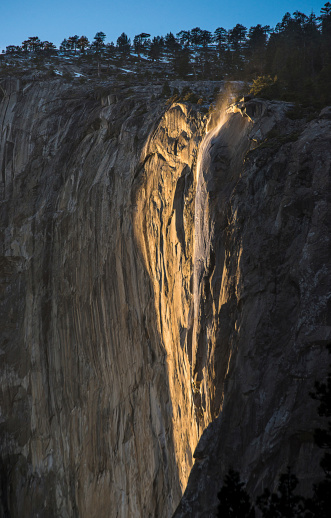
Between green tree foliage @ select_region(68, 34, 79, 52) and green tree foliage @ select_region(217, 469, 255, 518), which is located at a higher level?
green tree foliage @ select_region(68, 34, 79, 52)

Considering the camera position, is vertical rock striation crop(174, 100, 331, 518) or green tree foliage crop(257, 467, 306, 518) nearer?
green tree foliage crop(257, 467, 306, 518)

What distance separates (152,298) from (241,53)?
44806 millimetres

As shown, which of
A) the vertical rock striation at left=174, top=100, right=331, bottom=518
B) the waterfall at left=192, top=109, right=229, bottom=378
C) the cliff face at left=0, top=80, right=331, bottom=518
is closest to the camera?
the vertical rock striation at left=174, top=100, right=331, bottom=518

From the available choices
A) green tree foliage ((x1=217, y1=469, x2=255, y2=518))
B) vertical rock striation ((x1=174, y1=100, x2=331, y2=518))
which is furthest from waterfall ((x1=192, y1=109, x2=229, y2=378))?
green tree foliage ((x1=217, y1=469, x2=255, y2=518))

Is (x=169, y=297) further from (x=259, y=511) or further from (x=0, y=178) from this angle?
(x=0, y=178)

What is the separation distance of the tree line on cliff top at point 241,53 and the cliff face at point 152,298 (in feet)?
19.6

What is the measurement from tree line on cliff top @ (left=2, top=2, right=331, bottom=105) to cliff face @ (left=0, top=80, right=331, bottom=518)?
19.6ft

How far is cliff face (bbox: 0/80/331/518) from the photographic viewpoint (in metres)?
13.9

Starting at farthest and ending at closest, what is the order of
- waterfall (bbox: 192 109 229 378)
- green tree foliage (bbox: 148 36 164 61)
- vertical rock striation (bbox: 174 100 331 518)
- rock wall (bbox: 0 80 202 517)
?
green tree foliage (bbox: 148 36 164 61)
rock wall (bbox: 0 80 202 517)
waterfall (bbox: 192 109 229 378)
vertical rock striation (bbox: 174 100 331 518)

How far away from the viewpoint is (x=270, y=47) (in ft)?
172

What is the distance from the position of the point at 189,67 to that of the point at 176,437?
1662 inches

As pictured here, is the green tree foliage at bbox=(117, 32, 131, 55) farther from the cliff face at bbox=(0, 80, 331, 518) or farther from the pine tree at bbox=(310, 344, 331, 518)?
the pine tree at bbox=(310, 344, 331, 518)

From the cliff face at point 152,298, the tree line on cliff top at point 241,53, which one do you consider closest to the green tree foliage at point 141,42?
the tree line on cliff top at point 241,53

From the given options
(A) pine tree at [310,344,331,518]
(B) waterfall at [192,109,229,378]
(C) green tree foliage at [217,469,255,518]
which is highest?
(B) waterfall at [192,109,229,378]
